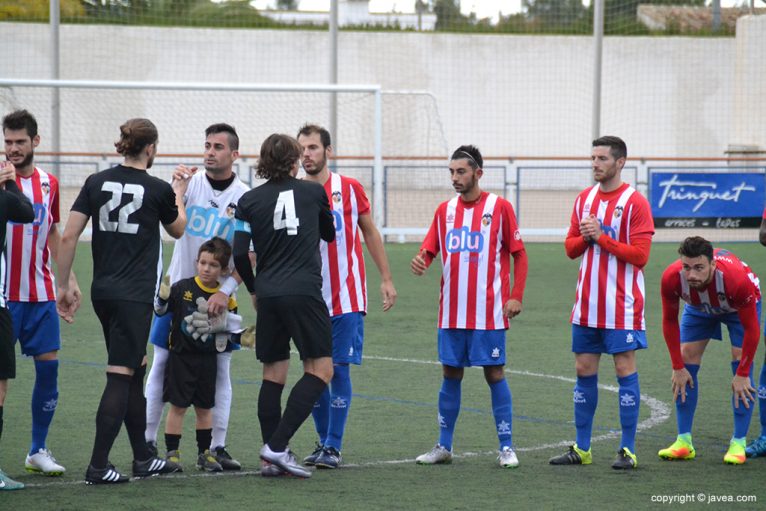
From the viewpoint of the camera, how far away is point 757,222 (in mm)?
21469

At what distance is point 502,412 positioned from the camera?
6.37 meters

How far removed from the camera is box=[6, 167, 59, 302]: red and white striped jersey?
20.2 feet

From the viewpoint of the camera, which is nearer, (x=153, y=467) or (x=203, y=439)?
(x=153, y=467)

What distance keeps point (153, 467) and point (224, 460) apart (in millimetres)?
430

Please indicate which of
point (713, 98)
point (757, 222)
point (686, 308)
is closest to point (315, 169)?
point (686, 308)

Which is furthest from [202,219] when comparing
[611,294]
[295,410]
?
[611,294]

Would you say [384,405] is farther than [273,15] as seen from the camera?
No

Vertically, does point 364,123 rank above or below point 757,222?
above

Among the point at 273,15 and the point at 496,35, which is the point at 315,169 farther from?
the point at 273,15

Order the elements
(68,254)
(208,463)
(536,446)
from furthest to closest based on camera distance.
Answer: (536,446) → (208,463) → (68,254)

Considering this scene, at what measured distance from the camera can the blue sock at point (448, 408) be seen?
6469 mm

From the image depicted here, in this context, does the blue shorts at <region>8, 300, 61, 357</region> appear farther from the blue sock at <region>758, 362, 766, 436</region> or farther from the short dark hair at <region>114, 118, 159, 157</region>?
the blue sock at <region>758, 362, 766, 436</region>

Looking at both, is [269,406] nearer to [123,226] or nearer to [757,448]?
[123,226]

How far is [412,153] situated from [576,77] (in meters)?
7.17
